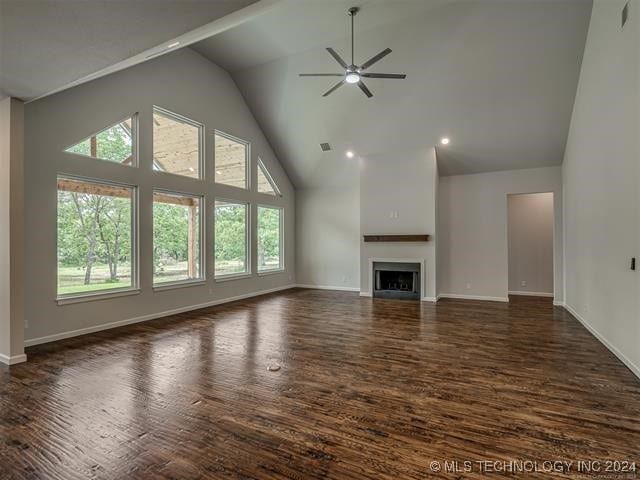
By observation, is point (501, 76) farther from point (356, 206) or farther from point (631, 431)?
point (631, 431)

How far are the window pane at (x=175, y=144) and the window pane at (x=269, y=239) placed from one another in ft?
7.23

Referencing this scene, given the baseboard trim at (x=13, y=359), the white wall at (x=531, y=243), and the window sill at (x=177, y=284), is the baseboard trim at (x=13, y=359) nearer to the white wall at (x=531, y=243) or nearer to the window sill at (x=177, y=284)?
the window sill at (x=177, y=284)

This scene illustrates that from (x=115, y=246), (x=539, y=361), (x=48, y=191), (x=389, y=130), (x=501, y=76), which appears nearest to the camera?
(x=539, y=361)

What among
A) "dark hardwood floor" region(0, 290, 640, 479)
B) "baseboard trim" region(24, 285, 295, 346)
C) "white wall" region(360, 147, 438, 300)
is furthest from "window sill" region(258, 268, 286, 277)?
"dark hardwood floor" region(0, 290, 640, 479)

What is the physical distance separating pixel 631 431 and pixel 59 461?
142 inches

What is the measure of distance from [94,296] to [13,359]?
130 centimetres

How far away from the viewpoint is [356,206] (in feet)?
28.9

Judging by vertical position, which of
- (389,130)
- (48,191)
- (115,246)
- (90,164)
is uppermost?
(389,130)

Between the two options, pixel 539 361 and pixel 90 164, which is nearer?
pixel 539 361

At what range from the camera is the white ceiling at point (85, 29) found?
6.89 feet

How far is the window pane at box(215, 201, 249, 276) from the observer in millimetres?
6973

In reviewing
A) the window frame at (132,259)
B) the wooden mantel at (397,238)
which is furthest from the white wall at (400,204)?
the window frame at (132,259)

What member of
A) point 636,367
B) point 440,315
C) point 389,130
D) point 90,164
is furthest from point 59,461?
point 389,130

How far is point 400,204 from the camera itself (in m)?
7.57
